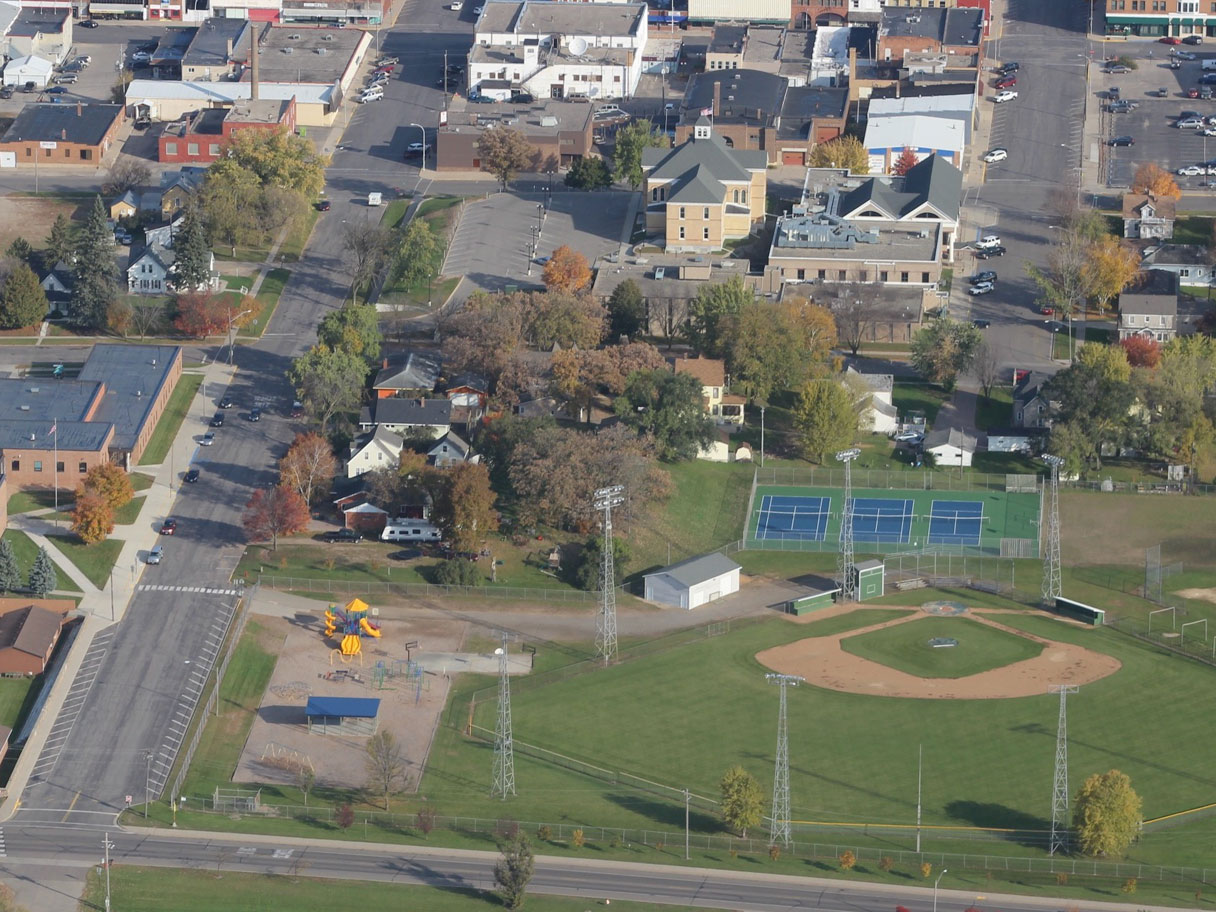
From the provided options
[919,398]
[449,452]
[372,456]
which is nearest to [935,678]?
[919,398]

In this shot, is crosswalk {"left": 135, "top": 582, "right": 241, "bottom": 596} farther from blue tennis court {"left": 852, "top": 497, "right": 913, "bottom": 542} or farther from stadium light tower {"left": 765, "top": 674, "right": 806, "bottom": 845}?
blue tennis court {"left": 852, "top": 497, "right": 913, "bottom": 542}

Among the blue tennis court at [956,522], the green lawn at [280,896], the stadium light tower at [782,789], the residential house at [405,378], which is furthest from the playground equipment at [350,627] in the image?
the blue tennis court at [956,522]

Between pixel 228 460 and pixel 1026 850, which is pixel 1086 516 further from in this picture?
pixel 228 460

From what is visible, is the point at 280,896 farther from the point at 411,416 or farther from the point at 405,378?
the point at 405,378

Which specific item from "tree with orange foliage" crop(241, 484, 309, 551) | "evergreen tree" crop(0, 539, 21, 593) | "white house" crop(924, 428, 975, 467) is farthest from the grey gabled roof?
"evergreen tree" crop(0, 539, 21, 593)

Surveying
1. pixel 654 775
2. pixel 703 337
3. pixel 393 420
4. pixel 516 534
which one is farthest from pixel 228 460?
pixel 654 775
